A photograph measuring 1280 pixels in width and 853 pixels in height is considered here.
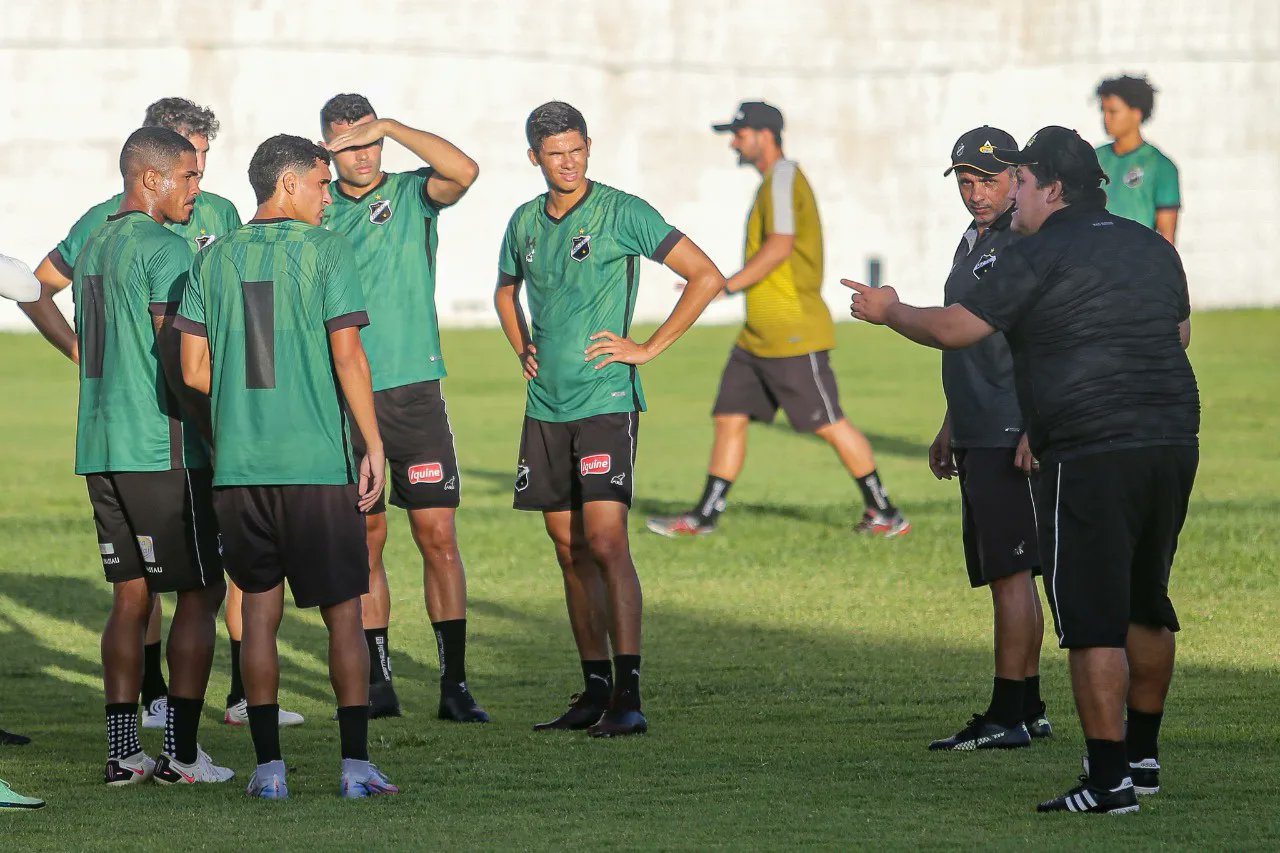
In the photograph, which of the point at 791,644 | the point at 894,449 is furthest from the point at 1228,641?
the point at 894,449

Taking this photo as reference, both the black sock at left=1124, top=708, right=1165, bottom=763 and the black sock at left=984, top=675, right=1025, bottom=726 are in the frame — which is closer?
the black sock at left=1124, top=708, right=1165, bottom=763

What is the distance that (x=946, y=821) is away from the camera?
17.7 feet

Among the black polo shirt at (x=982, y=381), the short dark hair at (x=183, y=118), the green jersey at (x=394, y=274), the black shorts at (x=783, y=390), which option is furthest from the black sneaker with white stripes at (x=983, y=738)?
the black shorts at (x=783, y=390)

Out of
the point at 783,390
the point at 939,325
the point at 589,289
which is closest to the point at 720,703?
the point at 589,289

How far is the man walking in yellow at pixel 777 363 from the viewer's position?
39.8ft

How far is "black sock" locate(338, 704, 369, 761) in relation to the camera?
237 inches

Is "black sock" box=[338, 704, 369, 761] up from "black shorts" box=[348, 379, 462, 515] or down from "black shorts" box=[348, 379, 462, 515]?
down

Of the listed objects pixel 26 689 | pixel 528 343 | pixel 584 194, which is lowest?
pixel 26 689

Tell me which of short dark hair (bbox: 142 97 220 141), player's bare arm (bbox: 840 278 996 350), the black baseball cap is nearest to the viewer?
player's bare arm (bbox: 840 278 996 350)

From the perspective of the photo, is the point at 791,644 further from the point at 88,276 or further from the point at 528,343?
the point at 88,276

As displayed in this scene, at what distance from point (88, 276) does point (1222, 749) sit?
4104 millimetres

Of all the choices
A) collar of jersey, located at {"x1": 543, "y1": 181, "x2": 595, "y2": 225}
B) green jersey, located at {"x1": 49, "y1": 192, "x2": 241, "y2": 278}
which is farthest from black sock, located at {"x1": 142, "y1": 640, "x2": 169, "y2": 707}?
collar of jersey, located at {"x1": 543, "y1": 181, "x2": 595, "y2": 225}

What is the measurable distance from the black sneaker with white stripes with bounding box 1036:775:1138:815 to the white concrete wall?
27325 millimetres

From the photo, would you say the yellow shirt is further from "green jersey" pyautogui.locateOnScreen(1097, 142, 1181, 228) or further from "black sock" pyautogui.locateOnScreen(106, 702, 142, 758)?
"black sock" pyautogui.locateOnScreen(106, 702, 142, 758)
